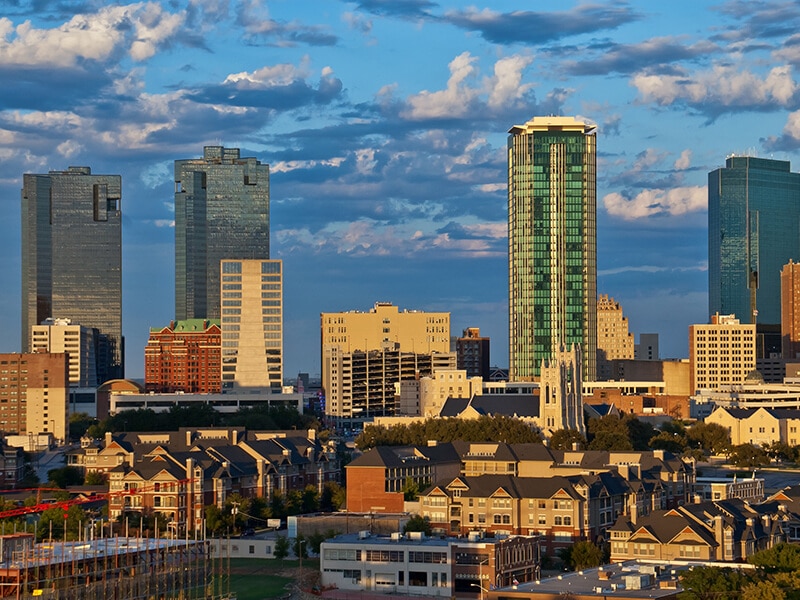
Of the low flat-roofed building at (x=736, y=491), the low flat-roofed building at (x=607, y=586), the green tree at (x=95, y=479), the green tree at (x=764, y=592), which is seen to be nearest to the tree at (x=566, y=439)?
the low flat-roofed building at (x=736, y=491)

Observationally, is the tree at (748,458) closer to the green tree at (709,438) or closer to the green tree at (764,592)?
the green tree at (709,438)

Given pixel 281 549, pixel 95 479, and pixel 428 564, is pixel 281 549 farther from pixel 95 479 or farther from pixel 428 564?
pixel 95 479

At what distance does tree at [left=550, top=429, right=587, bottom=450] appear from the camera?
477 ft

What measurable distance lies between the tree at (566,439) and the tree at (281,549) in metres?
51.4

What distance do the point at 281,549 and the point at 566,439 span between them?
57.8 m

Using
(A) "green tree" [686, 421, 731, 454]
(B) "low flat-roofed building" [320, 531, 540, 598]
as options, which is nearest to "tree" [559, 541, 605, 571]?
(B) "low flat-roofed building" [320, 531, 540, 598]

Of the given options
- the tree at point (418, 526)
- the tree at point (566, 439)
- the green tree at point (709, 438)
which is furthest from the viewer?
the green tree at point (709, 438)

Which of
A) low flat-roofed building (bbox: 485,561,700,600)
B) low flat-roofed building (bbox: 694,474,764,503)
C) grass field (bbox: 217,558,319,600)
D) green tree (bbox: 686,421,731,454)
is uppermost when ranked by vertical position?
green tree (bbox: 686,421,731,454)

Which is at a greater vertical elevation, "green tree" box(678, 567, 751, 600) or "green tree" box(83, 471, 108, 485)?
"green tree" box(83, 471, 108, 485)

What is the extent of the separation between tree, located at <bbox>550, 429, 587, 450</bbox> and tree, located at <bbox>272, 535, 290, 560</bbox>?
5145 centimetres

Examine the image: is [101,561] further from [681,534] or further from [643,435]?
[643,435]

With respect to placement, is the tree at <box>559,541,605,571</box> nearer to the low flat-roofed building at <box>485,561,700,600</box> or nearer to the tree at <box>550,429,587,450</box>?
the low flat-roofed building at <box>485,561,700,600</box>

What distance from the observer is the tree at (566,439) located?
477 feet

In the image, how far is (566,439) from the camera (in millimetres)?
149000
